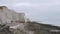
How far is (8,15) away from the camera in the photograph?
702 centimetres

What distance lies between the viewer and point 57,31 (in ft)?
22.2

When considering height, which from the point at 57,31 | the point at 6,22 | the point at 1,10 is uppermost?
the point at 1,10

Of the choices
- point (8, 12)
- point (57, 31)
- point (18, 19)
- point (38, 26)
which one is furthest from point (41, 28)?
point (8, 12)

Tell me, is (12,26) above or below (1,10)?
below

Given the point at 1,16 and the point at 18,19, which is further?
the point at 18,19

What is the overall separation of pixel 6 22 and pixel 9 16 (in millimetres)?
554

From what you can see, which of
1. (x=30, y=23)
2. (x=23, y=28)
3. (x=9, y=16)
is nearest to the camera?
(x=23, y=28)

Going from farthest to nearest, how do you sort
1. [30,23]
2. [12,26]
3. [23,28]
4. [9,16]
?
1. [30,23]
2. [9,16]
3. [23,28]
4. [12,26]

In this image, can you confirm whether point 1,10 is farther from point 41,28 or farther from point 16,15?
point 41,28

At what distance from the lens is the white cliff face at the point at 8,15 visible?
671 centimetres

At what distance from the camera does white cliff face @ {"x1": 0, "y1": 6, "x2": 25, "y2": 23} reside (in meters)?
6.71

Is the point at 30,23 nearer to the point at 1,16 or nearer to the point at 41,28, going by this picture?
the point at 41,28

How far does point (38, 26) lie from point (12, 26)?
1.42m

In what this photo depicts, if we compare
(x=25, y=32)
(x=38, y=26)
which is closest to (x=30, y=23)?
(x=38, y=26)
